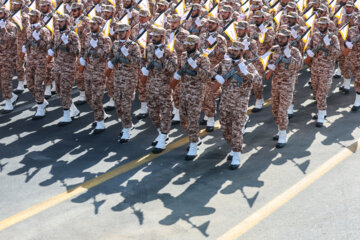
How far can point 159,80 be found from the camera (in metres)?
9.52

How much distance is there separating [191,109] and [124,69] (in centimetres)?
159

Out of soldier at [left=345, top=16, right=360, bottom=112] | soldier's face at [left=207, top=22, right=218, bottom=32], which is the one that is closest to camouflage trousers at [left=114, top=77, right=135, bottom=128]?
soldier's face at [left=207, top=22, right=218, bottom=32]

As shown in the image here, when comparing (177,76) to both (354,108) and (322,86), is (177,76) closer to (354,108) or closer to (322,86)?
(322,86)

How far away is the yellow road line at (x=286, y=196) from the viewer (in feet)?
23.0

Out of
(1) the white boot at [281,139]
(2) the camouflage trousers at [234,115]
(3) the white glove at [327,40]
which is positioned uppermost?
(3) the white glove at [327,40]

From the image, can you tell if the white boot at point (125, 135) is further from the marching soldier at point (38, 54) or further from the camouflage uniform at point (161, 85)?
the marching soldier at point (38, 54)

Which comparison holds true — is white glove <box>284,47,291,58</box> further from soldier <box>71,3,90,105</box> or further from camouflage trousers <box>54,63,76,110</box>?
soldier <box>71,3,90,105</box>

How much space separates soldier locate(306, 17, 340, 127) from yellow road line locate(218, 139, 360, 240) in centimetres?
131

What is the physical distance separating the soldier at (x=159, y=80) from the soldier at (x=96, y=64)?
4.12ft

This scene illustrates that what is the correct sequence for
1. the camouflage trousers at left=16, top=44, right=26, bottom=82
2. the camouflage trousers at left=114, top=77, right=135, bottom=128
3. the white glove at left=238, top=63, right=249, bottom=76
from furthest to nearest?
the camouflage trousers at left=16, top=44, right=26, bottom=82 < the camouflage trousers at left=114, top=77, right=135, bottom=128 < the white glove at left=238, top=63, right=249, bottom=76

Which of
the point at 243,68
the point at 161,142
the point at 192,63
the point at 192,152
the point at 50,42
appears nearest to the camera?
the point at 243,68

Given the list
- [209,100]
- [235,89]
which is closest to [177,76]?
[235,89]

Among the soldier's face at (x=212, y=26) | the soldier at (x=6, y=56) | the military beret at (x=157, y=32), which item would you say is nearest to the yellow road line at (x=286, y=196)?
the soldier's face at (x=212, y=26)

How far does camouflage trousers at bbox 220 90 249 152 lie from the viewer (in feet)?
28.5
